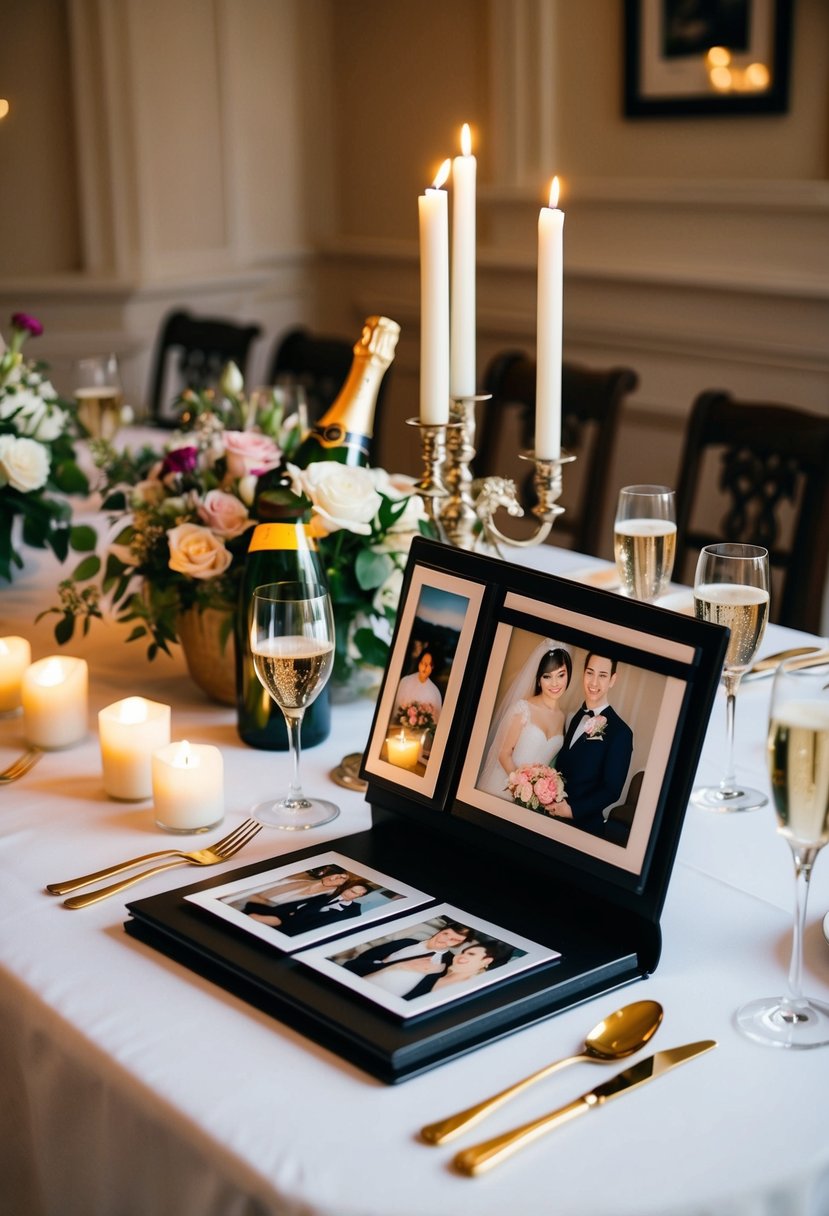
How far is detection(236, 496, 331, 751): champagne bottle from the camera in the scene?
137 cm

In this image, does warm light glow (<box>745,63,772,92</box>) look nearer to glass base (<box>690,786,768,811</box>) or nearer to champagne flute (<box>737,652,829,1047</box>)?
glass base (<box>690,786,768,811</box>)

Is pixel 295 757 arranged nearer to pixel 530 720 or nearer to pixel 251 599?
pixel 251 599

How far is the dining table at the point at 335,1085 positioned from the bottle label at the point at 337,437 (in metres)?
0.46

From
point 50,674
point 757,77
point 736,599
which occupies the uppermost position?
point 757,77

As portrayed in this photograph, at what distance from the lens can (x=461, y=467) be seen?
1.44 m

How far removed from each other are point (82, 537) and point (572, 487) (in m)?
2.58

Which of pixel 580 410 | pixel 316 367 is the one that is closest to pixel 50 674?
pixel 580 410

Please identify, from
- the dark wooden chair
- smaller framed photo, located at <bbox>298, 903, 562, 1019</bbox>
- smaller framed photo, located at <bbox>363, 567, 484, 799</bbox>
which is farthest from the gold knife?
the dark wooden chair

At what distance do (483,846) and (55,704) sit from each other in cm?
56

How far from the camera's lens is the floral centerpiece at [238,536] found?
142 cm

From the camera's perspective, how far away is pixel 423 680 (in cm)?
115

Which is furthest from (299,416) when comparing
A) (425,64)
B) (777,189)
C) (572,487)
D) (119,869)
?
(425,64)

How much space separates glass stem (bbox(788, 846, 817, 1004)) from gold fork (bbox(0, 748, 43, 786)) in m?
0.79

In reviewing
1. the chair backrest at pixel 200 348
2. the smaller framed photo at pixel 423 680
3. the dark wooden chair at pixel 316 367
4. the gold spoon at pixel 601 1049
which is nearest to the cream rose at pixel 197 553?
the smaller framed photo at pixel 423 680
